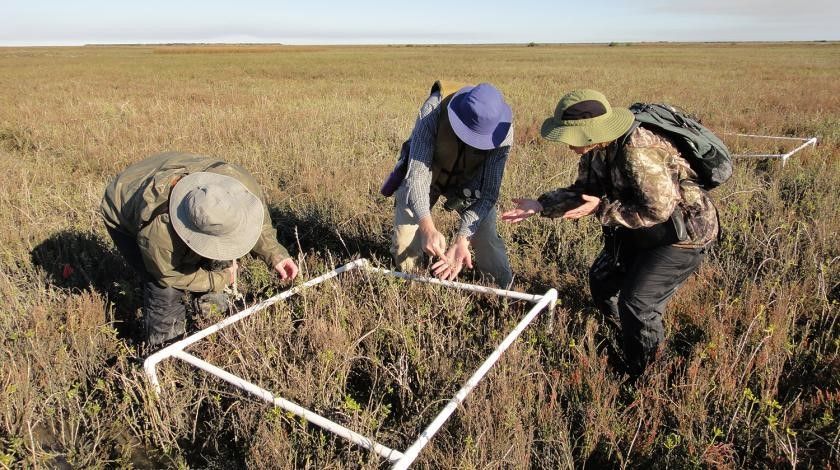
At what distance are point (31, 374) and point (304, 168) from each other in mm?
4397

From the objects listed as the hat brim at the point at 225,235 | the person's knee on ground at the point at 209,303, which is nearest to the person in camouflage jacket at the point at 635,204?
the hat brim at the point at 225,235

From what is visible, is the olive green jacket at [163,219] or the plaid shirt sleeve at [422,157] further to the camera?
the plaid shirt sleeve at [422,157]

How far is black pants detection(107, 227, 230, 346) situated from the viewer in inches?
120

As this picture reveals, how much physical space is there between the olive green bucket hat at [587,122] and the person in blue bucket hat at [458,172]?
464 mm

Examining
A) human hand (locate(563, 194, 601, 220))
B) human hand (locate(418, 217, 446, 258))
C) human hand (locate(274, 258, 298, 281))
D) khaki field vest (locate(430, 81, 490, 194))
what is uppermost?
khaki field vest (locate(430, 81, 490, 194))

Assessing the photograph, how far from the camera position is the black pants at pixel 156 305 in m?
3.04

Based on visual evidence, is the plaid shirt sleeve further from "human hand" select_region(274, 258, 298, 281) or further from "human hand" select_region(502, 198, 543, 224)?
"human hand" select_region(274, 258, 298, 281)

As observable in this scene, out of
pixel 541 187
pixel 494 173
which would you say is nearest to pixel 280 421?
pixel 494 173

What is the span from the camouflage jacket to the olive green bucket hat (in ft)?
0.32

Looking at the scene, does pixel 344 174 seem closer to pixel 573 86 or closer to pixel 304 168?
pixel 304 168

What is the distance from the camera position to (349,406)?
231 cm

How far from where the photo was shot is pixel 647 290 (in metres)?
2.72

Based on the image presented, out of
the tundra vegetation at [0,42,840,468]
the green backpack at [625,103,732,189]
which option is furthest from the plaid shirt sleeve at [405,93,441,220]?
the green backpack at [625,103,732,189]

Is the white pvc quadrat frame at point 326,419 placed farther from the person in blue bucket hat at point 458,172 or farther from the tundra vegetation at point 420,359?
the person in blue bucket hat at point 458,172
